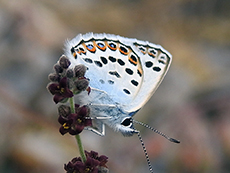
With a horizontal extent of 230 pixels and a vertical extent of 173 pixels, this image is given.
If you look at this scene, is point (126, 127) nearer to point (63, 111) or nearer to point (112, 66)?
point (112, 66)

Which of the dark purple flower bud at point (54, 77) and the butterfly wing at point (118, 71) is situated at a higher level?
the butterfly wing at point (118, 71)

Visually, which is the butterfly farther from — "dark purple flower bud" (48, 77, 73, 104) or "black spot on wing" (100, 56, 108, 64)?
"dark purple flower bud" (48, 77, 73, 104)

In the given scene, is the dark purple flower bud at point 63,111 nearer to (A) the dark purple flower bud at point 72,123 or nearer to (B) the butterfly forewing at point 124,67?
(A) the dark purple flower bud at point 72,123

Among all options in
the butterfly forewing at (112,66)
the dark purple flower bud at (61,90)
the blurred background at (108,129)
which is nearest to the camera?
the dark purple flower bud at (61,90)

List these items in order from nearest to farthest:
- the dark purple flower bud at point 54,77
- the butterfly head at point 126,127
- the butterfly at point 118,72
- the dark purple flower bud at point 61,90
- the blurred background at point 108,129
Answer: the dark purple flower bud at point 61,90 → the dark purple flower bud at point 54,77 → the butterfly head at point 126,127 → the butterfly at point 118,72 → the blurred background at point 108,129

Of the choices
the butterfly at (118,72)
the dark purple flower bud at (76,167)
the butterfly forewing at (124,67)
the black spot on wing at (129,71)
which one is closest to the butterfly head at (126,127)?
the butterfly at (118,72)
